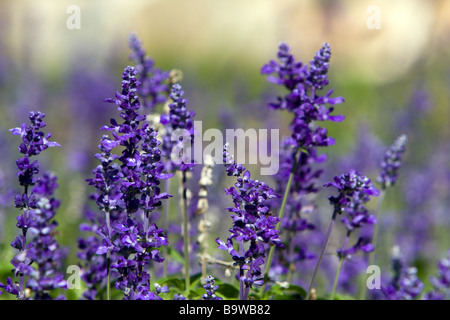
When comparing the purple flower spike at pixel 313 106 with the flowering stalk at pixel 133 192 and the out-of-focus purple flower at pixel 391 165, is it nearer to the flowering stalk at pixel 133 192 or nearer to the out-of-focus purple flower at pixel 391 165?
the out-of-focus purple flower at pixel 391 165

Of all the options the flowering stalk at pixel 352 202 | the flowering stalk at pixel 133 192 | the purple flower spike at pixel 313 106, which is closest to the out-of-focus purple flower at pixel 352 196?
the flowering stalk at pixel 352 202

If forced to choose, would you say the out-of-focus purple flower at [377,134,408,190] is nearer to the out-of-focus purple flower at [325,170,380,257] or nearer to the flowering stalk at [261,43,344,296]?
the out-of-focus purple flower at [325,170,380,257]

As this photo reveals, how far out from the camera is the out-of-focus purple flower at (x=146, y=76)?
390 cm

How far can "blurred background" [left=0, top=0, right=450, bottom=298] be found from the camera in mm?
7012

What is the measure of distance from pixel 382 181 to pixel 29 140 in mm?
2551

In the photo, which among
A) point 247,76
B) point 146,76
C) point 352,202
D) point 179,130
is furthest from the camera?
point 247,76

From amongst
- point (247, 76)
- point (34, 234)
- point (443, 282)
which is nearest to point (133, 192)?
point (34, 234)

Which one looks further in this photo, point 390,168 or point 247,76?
point 247,76

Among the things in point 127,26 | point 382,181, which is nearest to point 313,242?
point 382,181

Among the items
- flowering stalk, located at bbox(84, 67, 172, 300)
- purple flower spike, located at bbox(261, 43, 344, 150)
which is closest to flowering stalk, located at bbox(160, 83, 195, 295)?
flowering stalk, located at bbox(84, 67, 172, 300)

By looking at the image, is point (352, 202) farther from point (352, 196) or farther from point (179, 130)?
point (179, 130)

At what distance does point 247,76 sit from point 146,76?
15.0 m

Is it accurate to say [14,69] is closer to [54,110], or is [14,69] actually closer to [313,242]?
[54,110]

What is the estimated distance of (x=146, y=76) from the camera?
4.01m
